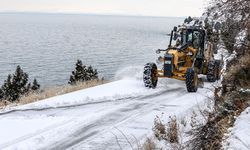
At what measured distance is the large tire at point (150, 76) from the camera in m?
15.6

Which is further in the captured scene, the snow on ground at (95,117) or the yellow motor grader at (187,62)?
the yellow motor grader at (187,62)

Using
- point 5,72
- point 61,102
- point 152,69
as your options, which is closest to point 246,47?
point 152,69

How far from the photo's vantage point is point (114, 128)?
1002cm

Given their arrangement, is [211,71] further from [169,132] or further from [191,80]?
[169,132]

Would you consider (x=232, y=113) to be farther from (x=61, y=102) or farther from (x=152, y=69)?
Result: (x=152, y=69)

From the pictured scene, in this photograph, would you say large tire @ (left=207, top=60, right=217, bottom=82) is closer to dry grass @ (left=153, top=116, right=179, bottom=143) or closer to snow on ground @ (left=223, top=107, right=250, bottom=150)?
dry grass @ (left=153, top=116, right=179, bottom=143)

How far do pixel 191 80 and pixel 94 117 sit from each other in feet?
15.9

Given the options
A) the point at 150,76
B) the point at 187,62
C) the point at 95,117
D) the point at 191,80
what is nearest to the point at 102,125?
the point at 95,117

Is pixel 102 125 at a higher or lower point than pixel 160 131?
lower

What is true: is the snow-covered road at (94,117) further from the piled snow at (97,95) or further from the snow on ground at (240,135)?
the snow on ground at (240,135)

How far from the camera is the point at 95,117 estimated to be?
1105cm

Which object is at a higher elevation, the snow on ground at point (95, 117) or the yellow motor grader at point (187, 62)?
the yellow motor grader at point (187, 62)

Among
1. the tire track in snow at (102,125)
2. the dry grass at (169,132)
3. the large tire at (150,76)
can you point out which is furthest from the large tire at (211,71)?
the dry grass at (169,132)

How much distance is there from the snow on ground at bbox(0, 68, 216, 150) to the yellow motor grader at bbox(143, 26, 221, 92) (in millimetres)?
444
